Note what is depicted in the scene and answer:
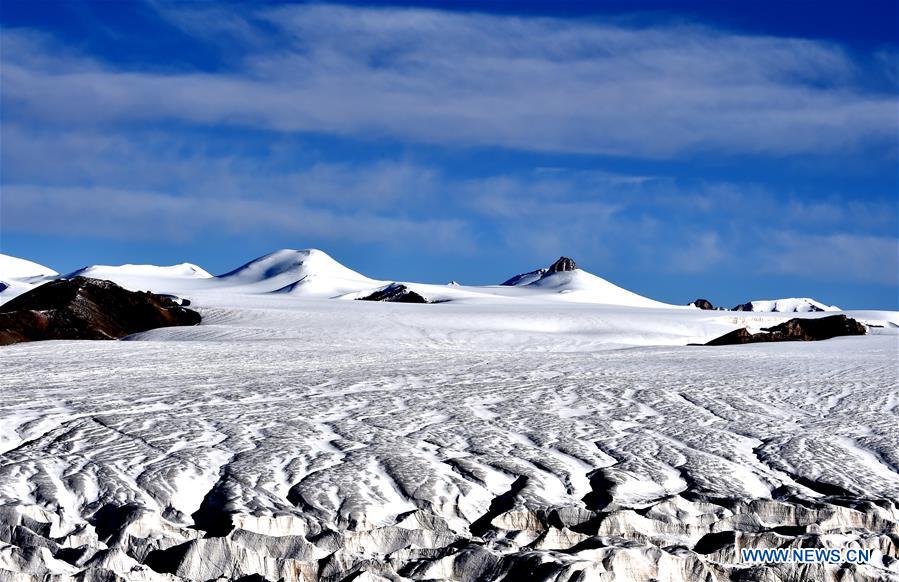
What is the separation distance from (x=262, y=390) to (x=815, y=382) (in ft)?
21.0

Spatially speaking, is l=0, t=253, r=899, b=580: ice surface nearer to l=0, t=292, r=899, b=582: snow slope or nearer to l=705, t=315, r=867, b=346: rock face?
l=0, t=292, r=899, b=582: snow slope

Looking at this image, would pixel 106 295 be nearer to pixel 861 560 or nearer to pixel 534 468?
Result: pixel 534 468

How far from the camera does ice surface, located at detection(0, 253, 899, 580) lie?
16.4ft

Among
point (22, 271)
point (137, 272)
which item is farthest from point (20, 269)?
point (137, 272)

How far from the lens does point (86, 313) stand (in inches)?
907

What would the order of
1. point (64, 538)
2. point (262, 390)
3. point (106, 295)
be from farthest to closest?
point (106, 295)
point (262, 390)
point (64, 538)

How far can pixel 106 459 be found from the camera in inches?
267

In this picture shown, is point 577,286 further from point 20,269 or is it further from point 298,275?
point 20,269

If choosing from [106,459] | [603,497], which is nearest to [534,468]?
[603,497]

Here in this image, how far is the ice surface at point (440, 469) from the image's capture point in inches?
197

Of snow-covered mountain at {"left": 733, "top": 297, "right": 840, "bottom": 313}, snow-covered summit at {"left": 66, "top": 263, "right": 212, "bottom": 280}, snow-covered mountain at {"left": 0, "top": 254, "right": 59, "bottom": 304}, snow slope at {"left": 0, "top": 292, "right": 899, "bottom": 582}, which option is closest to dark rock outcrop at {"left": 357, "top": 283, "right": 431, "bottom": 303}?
snow-covered summit at {"left": 66, "top": 263, "right": 212, "bottom": 280}

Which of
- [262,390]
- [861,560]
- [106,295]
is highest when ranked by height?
[106,295]

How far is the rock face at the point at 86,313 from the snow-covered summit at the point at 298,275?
41260 millimetres

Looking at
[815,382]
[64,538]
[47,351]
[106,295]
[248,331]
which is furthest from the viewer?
[106,295]
